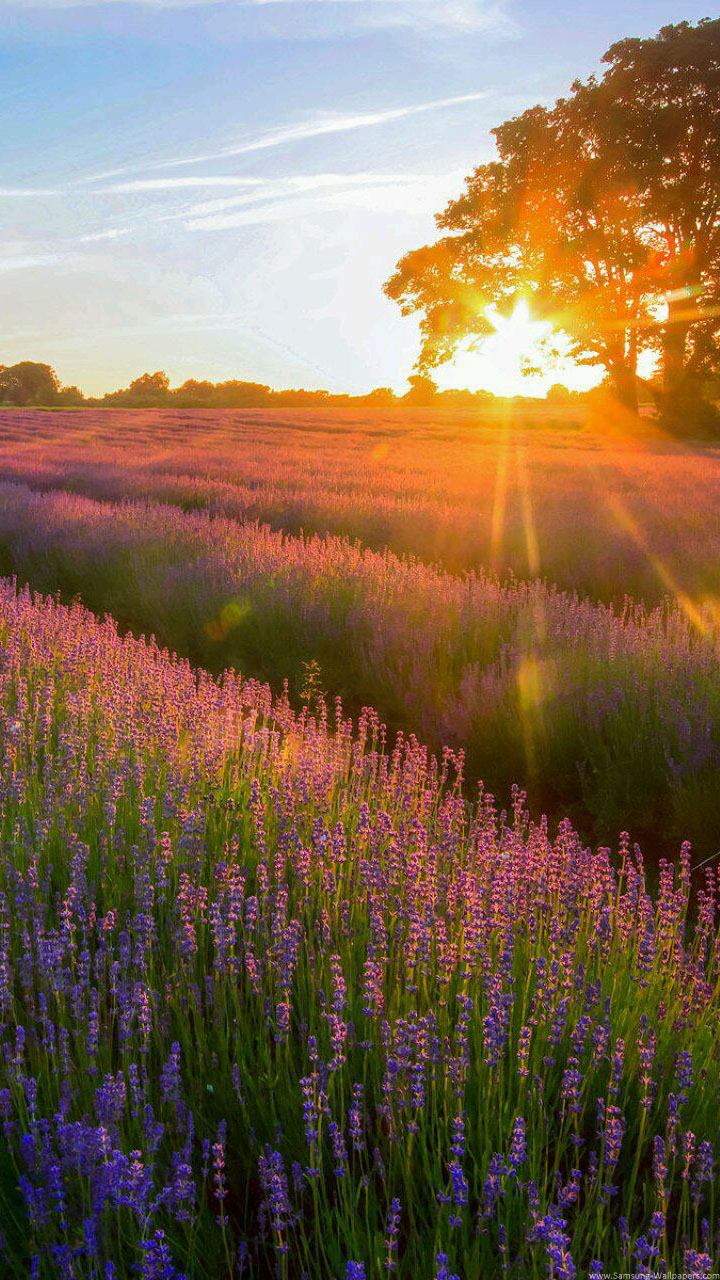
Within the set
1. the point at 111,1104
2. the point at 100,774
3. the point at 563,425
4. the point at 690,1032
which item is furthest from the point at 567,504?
the point at 563,425

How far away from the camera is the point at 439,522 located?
30.3 feet

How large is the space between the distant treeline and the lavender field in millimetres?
39805

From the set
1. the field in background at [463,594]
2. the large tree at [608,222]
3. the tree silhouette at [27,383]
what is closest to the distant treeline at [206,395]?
the tree silhouette at [27,383]

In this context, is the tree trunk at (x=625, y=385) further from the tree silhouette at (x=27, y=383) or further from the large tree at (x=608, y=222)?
the tree silhouette at (x=27, y=383)

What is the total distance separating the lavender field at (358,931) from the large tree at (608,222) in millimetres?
20955

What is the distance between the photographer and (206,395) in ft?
243

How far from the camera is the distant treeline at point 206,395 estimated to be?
55781mm

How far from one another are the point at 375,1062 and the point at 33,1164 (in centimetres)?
63

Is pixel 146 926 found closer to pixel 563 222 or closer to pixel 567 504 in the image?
pixel 567 504

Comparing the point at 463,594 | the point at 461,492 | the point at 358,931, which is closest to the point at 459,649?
the point at 463,594

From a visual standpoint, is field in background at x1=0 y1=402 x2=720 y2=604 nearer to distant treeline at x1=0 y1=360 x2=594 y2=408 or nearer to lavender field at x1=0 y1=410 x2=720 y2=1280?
lavender field at x1=0 y1=410 x2=720 y2=1280

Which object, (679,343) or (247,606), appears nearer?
(247,606)

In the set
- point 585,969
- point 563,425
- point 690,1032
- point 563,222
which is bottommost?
point 690,1032

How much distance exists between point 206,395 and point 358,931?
7547 cm
